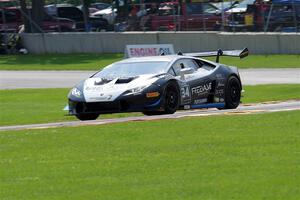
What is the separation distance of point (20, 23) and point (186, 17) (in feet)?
36.6

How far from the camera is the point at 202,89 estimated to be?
62.0 ft

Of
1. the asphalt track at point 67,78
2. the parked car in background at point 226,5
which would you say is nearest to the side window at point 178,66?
the asphalt track at point 67,78

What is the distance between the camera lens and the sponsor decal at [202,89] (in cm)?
1862

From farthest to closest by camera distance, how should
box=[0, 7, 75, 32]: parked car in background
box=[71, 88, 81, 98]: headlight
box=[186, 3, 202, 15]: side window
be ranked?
box=[0, 7, 75, 32]: parked car in background → box=[186, 3, 202, 15]: side window → box=[71, 88, 81, 98]: headlight

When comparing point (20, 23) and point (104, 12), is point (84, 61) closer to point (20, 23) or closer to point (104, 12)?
point (104, 12)

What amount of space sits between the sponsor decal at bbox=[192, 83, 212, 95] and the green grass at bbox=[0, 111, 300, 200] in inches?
146

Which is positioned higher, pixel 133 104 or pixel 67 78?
pixel 133 104

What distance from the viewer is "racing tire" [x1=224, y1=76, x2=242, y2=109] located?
19.5 m

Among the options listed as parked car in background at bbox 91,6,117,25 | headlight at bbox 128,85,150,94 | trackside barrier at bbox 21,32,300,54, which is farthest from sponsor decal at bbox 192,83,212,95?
parked car in background at bbox 91,6,117,25

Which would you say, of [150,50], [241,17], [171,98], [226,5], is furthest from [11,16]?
[171,98]

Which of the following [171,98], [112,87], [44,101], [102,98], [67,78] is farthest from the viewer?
[67,78]

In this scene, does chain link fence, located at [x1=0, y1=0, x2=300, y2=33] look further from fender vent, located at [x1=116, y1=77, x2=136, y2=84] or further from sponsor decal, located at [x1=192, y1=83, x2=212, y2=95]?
fender vent, located at [x1=116, y1=77, x2=136, y2=84]

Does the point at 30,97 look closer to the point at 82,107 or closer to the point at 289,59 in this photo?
the point at 82,107

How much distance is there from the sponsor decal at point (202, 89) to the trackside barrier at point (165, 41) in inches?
742
